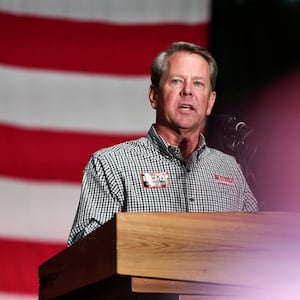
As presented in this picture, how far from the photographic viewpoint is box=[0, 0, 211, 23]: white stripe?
13.4 ft

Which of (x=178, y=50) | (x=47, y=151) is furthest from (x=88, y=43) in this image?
(x=178, y=50)

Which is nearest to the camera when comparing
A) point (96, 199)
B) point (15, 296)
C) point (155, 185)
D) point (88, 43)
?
point (96, 199)

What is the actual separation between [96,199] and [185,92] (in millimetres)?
488

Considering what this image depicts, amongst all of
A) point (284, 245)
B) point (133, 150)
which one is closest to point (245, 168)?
point (284, 245)

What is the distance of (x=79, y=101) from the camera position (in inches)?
159

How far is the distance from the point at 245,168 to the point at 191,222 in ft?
1.47

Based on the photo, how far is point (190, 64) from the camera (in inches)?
106

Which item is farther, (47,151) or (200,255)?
(47,151)

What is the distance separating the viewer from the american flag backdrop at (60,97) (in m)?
3.88

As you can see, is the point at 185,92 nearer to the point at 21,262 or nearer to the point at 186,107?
the point at 186,107

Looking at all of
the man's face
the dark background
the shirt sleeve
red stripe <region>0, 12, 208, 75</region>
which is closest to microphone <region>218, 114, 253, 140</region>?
the shirt sleeve

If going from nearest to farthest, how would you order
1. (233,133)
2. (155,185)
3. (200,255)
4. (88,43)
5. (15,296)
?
1. (200,255)
2. (233,133)
3. (155,185)
4. (15,296)
5. (88,43)

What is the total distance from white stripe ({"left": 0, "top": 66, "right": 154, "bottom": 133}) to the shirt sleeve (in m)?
1.45

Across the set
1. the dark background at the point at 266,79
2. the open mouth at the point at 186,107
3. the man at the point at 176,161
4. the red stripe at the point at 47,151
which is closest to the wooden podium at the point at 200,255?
the man at the point at 176,161
